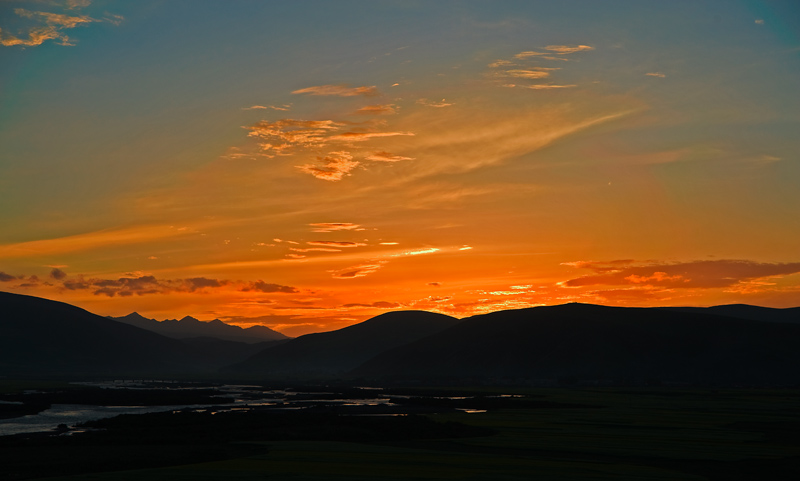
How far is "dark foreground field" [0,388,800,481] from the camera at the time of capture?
161ft

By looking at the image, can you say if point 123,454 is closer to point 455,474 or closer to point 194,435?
point 194,435

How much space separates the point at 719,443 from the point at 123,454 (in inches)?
2064

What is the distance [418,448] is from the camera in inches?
2515

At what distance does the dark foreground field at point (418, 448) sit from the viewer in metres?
49.0

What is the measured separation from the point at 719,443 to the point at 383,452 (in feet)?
105

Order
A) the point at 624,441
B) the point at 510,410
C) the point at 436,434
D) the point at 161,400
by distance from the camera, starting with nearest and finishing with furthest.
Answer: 1. the point at 624,441
2. the point at 436,434
3. the point at 510,410
4. the point at 161,400

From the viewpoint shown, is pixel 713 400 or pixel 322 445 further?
pixel 713 400

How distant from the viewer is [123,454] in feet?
191

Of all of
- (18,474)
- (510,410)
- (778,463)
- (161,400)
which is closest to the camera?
(18,474)

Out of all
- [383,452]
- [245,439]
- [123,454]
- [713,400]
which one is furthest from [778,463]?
[713,400]

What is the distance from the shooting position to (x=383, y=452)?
59.2 m

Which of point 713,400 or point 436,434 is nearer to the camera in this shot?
point 436,434

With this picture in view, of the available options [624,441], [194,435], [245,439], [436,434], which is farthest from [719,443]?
[194,435]

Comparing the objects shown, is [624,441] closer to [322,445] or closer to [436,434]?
[436,434]
